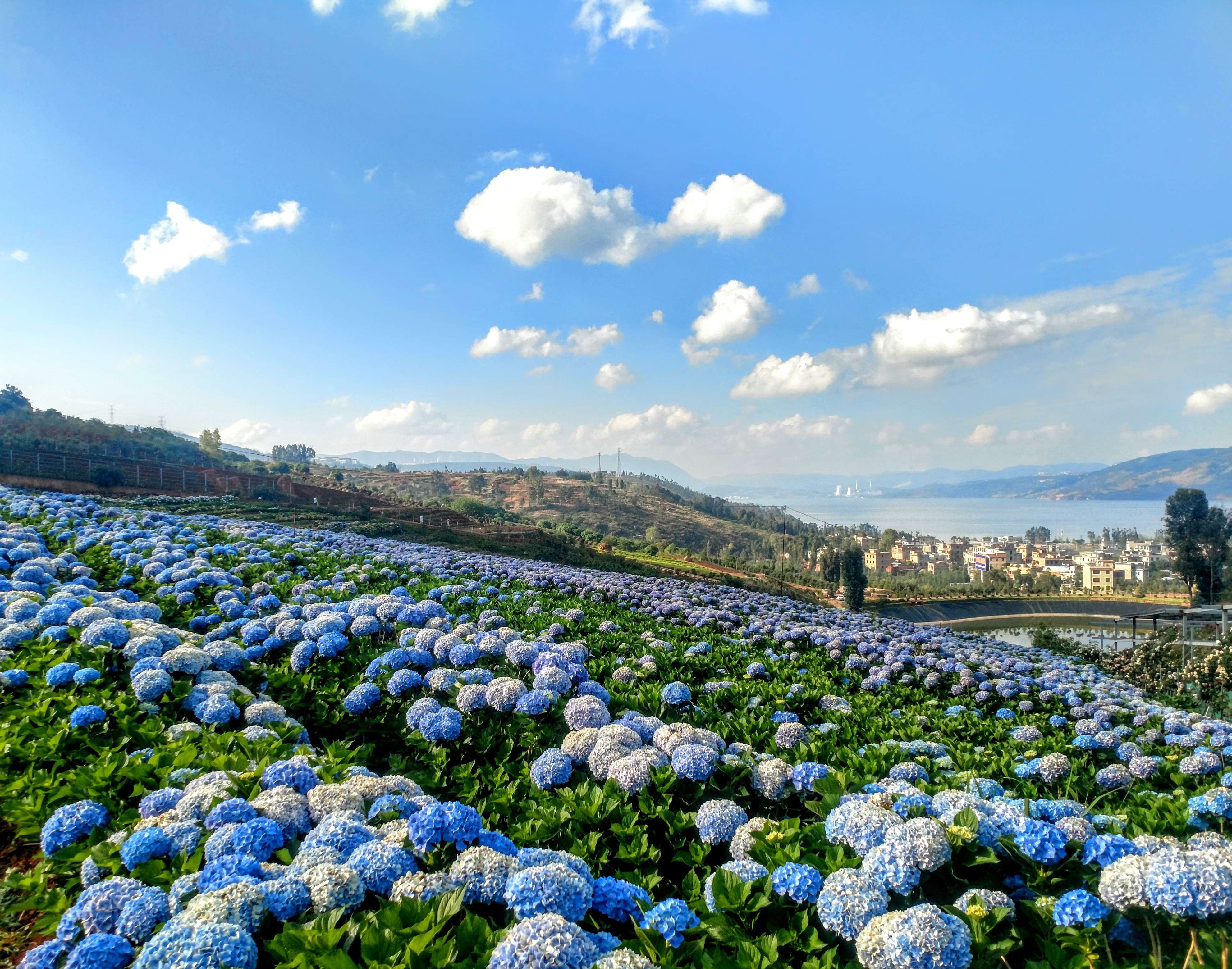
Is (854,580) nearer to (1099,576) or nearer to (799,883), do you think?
(799,883)

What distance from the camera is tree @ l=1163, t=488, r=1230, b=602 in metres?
34.1

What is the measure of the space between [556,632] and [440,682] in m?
2.81

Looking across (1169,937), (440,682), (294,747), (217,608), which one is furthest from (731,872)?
(217,608)

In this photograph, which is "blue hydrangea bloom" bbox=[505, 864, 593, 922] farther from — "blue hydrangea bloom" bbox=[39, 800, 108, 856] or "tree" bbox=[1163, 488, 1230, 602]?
"tree" bbox=[1163, 488, 1230, 602]

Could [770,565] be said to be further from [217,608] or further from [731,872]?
[731,872]

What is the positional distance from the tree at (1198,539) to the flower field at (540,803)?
36018 mm

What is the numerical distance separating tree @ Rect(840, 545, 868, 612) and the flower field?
2376 cm

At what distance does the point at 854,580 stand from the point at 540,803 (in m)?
30.2

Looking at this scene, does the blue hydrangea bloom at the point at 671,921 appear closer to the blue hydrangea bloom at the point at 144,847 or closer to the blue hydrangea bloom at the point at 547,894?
the blue hydrangea bloom at the point at 547,894

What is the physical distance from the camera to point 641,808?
3484mm

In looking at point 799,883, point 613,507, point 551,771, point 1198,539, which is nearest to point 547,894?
point 799,883

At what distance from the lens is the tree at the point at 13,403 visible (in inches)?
2021

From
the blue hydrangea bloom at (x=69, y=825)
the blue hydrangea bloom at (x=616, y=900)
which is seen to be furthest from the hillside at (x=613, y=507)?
the blue hydrangea bloom at (x=616, y=900)

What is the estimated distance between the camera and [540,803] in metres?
3.69
